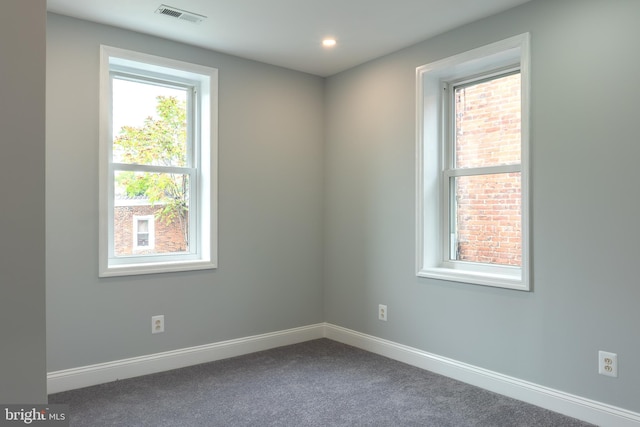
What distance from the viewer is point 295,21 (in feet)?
10.5

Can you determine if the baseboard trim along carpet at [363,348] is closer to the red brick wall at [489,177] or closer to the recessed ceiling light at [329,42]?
the red brick wall at [489,177]

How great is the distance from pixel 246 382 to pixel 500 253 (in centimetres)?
201

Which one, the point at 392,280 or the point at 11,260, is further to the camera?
the point at 392,280

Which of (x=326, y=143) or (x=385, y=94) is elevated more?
(x=385, y=94)

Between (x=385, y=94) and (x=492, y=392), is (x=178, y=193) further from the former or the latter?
(x=492, y=392)

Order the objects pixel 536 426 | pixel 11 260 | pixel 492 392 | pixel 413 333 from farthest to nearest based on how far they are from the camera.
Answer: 1. pixel 413 333
2. pixel 492 392
3. pixel 536 426
4. pixel 11 260

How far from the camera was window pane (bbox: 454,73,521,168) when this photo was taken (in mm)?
3227

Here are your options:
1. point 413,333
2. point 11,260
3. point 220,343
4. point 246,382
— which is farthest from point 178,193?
point 11,260

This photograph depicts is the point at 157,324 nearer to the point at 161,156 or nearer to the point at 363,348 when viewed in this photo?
the point at 161,156

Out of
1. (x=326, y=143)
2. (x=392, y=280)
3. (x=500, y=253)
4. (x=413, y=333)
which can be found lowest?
(x=413, y=333)

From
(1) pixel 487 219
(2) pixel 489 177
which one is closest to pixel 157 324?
(1) pixel 487 219

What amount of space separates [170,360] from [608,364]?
2906mm

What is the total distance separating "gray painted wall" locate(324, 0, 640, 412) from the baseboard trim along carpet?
0.19 feet

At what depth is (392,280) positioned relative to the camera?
3.84m
